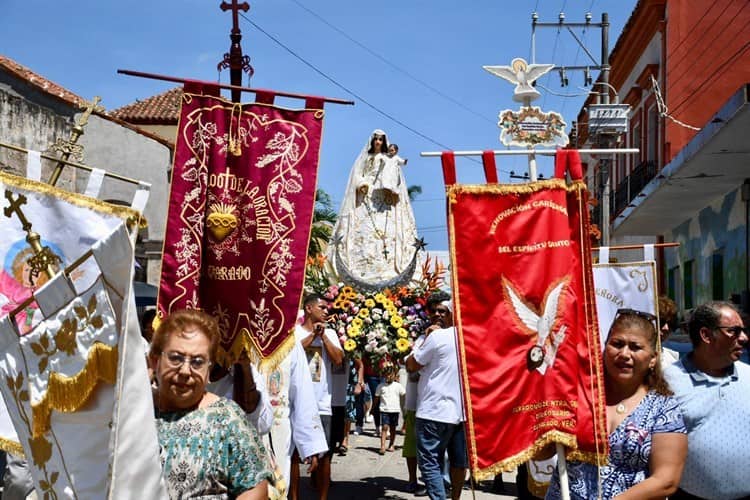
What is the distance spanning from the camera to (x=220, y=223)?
18.2 feet

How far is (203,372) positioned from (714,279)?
16.8 m

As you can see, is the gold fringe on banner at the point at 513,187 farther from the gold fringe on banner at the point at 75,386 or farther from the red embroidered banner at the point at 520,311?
the gold fringe on banner at the point at 75,386

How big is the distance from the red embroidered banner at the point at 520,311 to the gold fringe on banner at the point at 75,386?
2163 mm

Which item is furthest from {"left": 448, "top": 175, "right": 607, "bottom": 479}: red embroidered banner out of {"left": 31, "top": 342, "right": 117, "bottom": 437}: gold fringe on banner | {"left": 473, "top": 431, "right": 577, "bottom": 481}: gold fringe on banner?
{"left": 31, "top": 342, "right": 117, "bottom": 437}: gold fringe on banner

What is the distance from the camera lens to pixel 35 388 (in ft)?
11.3

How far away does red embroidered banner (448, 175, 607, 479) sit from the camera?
490 centimetres

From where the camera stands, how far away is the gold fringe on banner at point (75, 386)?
128 inches

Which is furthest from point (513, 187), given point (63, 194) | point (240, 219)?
point (63, 194)

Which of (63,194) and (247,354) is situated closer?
(63,194)

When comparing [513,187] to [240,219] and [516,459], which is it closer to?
[516,459]

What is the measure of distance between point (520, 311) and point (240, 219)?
1647 millimetres

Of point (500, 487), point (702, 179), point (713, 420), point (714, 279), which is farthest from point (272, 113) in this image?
point (714, 279)

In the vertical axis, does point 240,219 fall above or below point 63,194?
below

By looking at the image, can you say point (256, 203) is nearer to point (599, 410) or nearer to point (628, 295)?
point (599, 410)
